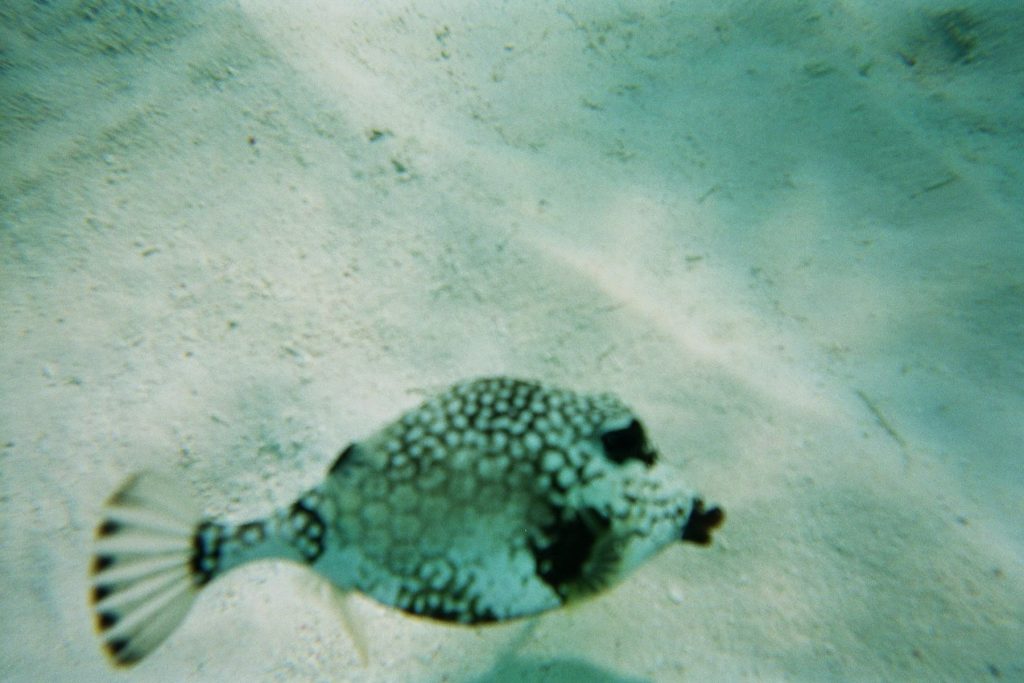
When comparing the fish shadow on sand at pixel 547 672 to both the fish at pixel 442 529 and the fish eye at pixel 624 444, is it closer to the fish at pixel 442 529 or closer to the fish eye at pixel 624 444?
the fish at pixel 442 529

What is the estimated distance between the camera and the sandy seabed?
74.5 inches

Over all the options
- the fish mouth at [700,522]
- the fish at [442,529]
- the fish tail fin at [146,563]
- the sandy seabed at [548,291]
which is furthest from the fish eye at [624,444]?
the fish tail fin at [146,563]

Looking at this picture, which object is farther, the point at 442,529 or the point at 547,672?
the point at 547,672

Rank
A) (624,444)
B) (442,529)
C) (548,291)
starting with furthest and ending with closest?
1. (548,291)
2. (624,444)
3. (442,529)

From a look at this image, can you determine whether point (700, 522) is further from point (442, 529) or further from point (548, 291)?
point (548, 291)

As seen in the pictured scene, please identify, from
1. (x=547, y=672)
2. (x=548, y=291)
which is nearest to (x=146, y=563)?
(x=547, y=672)

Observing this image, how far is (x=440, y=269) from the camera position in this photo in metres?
2.54

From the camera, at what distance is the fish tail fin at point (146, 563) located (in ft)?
4.76

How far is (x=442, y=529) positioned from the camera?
1444 millimetres

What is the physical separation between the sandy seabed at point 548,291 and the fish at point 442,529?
33cm

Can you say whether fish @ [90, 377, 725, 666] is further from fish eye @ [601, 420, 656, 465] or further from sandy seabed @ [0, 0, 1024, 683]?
sandy seabed @ [0, 0, 1024, 683]

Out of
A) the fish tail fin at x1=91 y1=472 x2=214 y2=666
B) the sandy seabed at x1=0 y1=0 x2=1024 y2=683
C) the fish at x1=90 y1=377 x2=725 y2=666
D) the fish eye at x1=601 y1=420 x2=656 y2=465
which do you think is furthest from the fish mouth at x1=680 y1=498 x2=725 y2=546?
the fish tail fin at x1=91 y1=472 x2=214 y2=666

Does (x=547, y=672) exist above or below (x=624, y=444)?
below

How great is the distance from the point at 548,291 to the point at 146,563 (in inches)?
69.5
